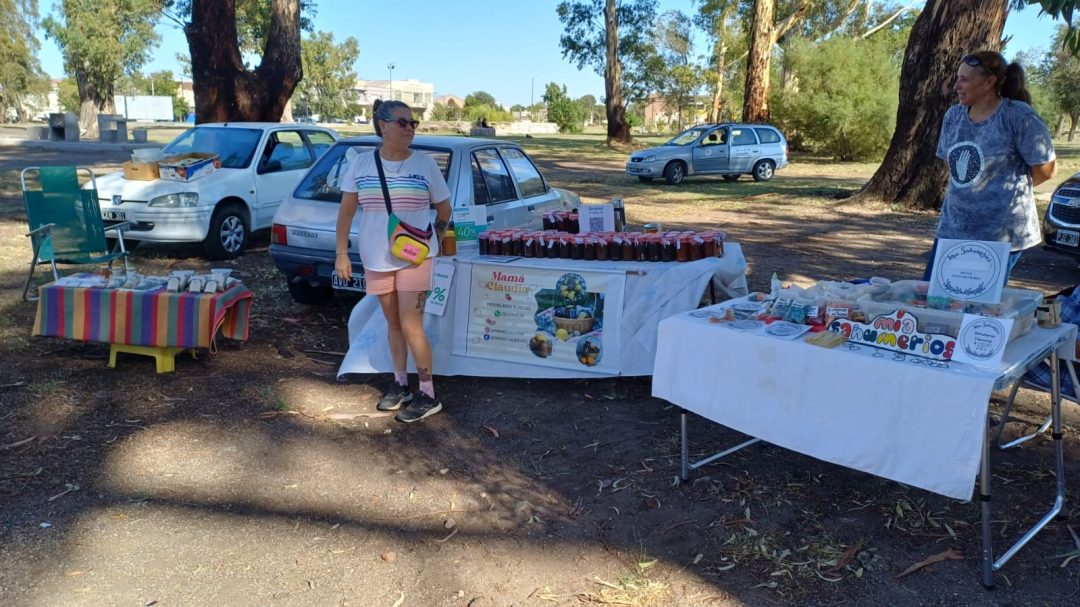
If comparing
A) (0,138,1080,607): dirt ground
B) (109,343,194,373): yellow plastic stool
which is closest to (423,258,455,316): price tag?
(0,138,1080,607): dirt ground

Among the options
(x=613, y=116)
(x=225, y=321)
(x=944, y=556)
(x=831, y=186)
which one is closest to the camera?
(x=944, y=556)

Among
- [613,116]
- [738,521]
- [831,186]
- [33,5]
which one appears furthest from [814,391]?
[33,5]

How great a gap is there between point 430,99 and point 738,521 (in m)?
145

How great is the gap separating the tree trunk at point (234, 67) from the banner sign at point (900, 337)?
1371 centimetres

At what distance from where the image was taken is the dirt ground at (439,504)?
3.13m

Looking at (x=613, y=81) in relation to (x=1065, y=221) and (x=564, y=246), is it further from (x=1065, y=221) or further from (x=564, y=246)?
(x=564, y=246)

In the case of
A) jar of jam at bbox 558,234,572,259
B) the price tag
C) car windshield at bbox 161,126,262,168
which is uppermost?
car windshield at bbox 161,126,262,168

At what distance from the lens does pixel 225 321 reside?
5836mm

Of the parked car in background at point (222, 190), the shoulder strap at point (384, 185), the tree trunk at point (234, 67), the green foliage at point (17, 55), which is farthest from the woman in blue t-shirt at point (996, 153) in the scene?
the green foliage at point (17, 55)

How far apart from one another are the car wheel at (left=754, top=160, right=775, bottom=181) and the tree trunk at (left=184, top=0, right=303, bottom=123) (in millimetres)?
12577

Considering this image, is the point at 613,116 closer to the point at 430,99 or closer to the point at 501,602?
the point at 501,602

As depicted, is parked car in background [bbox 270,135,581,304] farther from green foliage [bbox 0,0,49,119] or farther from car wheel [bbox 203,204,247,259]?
green foliage [bbox 0,0,49,119]

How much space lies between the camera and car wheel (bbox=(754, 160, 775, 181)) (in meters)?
21.9

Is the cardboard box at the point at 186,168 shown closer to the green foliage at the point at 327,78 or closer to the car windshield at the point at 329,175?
the car windshield at the point at 329,175
